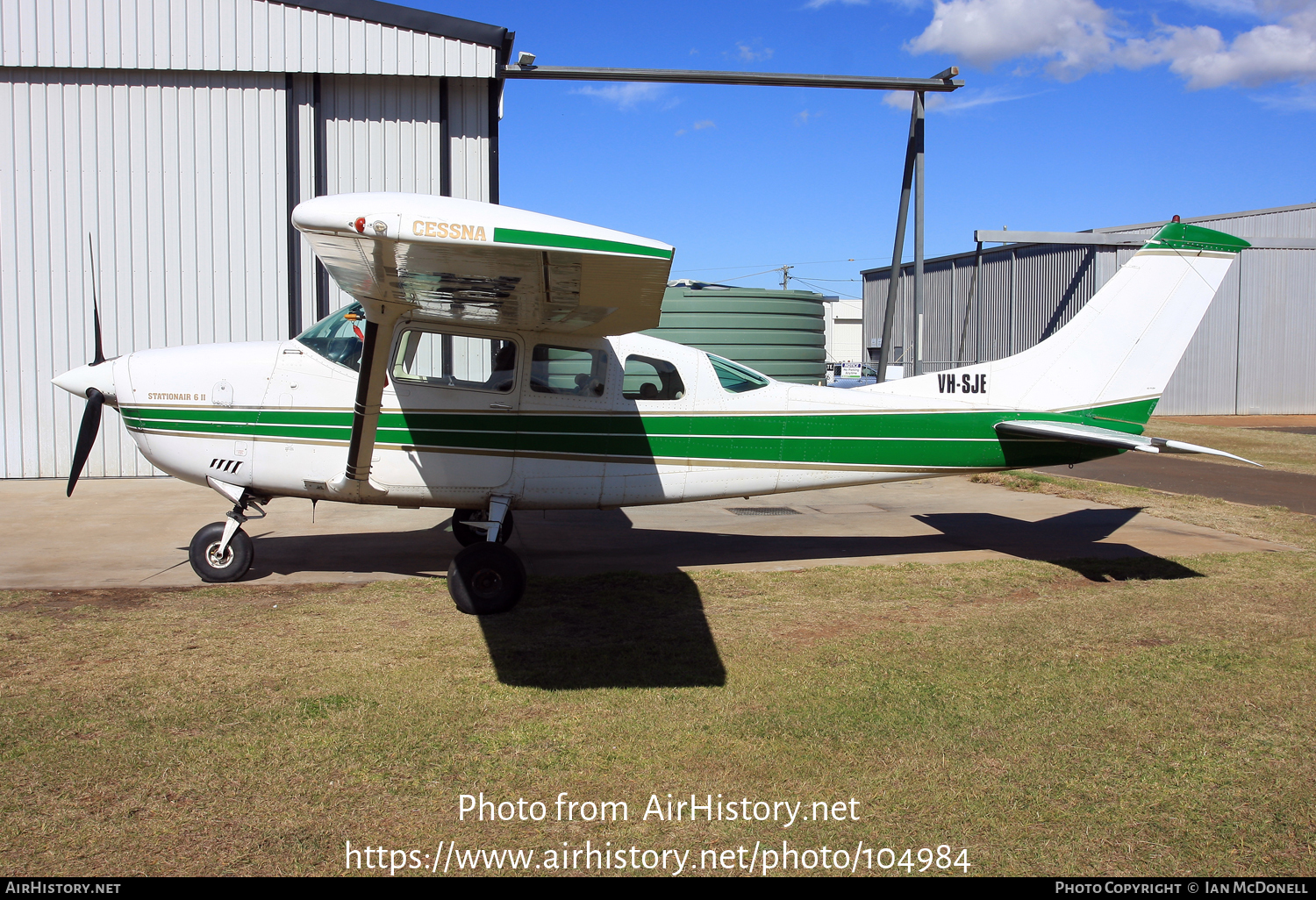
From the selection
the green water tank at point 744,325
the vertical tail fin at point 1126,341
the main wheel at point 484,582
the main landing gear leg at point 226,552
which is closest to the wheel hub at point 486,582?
the main wheel at point 484,582

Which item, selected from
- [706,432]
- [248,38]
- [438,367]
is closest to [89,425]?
[438,367]

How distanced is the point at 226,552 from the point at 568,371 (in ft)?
10.2

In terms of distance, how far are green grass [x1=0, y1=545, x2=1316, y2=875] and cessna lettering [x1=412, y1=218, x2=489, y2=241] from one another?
2.35 m

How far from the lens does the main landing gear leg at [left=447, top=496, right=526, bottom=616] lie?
6.42 m

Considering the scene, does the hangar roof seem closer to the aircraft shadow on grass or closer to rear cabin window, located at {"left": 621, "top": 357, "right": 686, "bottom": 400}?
the aircraft shadow on grass

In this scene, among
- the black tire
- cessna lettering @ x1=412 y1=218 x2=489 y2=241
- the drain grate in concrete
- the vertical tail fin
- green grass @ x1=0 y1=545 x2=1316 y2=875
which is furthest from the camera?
the drain grate in concrete

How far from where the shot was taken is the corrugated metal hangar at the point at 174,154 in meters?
12.8

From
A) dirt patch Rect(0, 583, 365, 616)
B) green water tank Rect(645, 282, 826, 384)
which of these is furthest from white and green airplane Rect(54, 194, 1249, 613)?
green water tank Rect(645, 282, 826, 384)

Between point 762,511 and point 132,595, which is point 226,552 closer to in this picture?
point 132,595

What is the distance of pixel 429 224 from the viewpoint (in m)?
4.15

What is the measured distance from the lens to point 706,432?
24.5 ft

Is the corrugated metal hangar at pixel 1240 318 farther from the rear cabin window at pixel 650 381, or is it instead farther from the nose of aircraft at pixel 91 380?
the nose of aircraft at pixel 91 380

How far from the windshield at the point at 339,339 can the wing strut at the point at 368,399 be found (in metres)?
0.40
